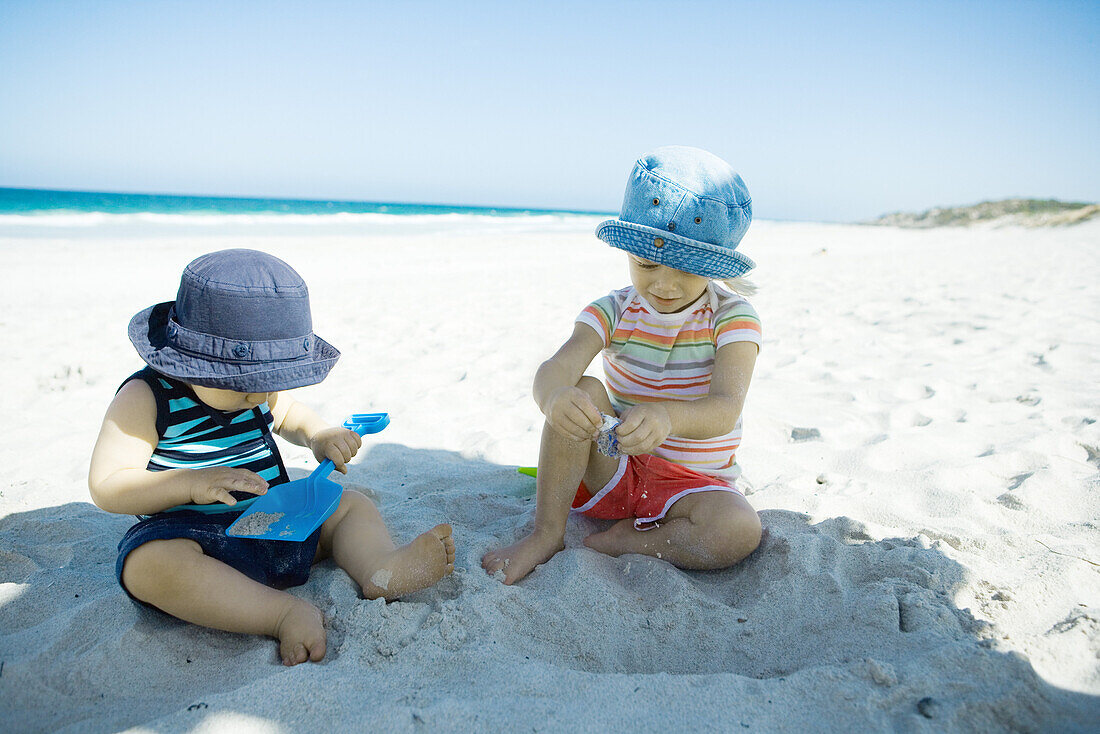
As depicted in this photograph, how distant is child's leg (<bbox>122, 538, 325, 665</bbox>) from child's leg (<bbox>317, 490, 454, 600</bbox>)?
19cm

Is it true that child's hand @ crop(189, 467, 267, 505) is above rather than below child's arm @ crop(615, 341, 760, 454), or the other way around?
below

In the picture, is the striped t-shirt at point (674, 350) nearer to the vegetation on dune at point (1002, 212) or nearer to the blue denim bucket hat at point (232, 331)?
the blue denim bucket hat at point (232, 331)

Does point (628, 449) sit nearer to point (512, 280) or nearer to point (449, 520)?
point (449, 520)

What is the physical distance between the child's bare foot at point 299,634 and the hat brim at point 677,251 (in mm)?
1104

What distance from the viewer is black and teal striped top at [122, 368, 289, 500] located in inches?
62.9

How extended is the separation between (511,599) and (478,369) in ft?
7.27

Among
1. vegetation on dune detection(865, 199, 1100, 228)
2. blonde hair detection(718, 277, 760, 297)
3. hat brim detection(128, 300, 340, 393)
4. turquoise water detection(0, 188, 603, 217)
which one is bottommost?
turquoise water detection(0, 188, 603, 217)

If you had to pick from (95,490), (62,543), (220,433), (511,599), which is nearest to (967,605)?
(511,599)

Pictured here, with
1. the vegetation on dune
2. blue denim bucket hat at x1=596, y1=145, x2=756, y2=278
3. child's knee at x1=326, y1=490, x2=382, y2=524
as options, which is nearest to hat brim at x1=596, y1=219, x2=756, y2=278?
blue denim bucket hat at x1=596, y1=145, x2=756, y2=278

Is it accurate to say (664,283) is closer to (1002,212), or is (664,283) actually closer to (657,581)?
(657,581)

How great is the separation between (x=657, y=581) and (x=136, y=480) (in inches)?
48.3

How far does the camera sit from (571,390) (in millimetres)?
1672

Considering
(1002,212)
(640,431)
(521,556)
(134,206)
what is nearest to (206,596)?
(521,556)

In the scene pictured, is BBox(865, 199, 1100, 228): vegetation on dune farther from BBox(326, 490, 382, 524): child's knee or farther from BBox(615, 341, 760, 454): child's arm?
BBox(326, 490, 382, 524): child's knee
